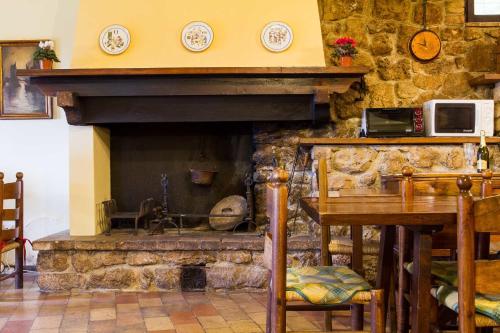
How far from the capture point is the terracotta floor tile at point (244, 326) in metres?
2.71

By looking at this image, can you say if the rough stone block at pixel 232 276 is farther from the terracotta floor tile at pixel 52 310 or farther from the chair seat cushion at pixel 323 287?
the chair seat cushion at pixel 323 287

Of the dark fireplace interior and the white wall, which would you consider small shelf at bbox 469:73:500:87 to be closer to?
the dark fireplace interior

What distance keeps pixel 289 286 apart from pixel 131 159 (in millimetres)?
2900

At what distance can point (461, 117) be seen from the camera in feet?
Result: 12.1

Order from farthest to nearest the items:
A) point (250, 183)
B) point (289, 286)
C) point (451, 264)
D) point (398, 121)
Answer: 1. point (250, 183)
2. point (398, 121)
3. point (451, 264)
4. point (289, 286)

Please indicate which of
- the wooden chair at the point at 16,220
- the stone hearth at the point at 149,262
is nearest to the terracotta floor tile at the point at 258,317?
the stone hearth at the point at 149,262

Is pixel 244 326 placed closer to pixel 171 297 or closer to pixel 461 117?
pixel 171 297

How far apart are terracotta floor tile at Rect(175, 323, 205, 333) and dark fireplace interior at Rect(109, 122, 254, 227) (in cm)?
157

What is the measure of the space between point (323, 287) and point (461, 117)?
2.48 metres

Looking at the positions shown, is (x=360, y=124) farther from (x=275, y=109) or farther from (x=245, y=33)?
(x=245, y=33)

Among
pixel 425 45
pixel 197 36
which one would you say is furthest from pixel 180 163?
pixel 425 45

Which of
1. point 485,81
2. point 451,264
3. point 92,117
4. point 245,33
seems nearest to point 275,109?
point 245,33

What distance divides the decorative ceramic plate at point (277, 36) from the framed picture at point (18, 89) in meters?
1.91

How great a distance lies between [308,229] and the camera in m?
3.90
